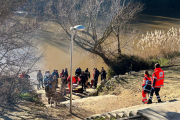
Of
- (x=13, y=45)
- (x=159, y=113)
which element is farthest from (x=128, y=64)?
(x=13, y=45)

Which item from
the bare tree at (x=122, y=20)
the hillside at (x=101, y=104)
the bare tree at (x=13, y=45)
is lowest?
the hillside at (x=101, y=104)

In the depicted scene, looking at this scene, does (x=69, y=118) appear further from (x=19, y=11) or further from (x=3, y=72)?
(x=19, y=11)

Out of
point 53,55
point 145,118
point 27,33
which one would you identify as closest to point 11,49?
point 27,33

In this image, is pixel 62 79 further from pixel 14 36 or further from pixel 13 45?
pixel 14 36

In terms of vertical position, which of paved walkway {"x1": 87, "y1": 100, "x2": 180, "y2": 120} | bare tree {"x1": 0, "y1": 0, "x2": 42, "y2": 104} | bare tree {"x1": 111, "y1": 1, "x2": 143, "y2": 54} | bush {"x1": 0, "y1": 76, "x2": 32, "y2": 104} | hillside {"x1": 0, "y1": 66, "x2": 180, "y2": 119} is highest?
bare tree {"x1": 111, "y1": 1, "x2": 143, "y2": 54}

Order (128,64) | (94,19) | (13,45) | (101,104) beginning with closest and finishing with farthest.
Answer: (13,45)
(101,104)
(128,64)
(94,19)

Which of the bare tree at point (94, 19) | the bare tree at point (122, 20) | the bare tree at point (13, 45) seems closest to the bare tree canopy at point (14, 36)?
the bare tree at point (13, 45)

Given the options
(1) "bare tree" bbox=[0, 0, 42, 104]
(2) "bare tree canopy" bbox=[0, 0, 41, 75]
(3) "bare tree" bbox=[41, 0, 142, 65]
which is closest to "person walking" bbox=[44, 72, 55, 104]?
(1) "bare tree" bbox=[0, 0, 42, 104]

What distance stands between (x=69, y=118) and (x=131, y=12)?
37.0 ft

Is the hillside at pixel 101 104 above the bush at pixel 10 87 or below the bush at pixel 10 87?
below

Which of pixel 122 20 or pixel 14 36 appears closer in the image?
pixel 14 36

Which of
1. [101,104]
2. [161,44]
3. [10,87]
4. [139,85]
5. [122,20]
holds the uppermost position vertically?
[122,20]

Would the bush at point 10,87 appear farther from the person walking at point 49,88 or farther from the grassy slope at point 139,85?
the grassy slope at point 139,85

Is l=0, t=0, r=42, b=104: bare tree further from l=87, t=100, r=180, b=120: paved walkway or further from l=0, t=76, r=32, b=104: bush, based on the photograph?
l=87, t=100, r=180, b=120: paved walkway
